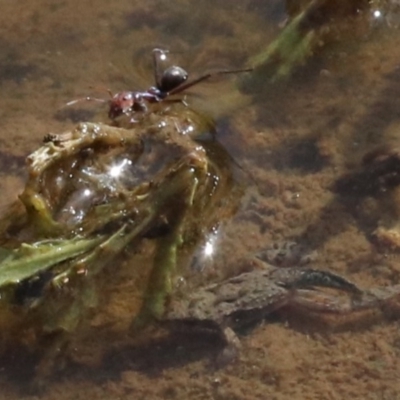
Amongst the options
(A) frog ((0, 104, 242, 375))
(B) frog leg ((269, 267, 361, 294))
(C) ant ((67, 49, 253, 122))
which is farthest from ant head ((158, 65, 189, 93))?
(B) frog leg ((269, 267, 361, 294))

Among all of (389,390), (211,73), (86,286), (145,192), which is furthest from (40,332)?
(211,73)

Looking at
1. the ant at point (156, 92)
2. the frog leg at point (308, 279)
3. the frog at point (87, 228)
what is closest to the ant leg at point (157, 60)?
the ant at point (156, 92)

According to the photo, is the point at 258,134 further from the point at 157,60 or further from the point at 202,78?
the point at 157,60

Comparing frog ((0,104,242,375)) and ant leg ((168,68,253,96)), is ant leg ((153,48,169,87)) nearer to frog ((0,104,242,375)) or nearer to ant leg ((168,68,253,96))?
ant leg ((168,68,253,96))

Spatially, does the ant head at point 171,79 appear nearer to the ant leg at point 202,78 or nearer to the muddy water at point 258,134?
the ant leg at point 202,78

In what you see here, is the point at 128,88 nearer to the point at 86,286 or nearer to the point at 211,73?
the point at 211,73

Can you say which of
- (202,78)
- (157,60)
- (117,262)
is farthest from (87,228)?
(157,60)
